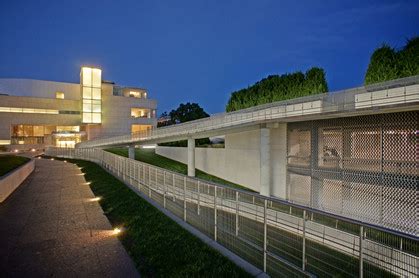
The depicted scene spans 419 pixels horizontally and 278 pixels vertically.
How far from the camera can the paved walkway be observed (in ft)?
16.0

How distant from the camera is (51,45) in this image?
592ft

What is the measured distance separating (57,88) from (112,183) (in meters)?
46.6

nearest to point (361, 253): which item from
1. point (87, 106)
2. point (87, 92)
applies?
point (87, 106)

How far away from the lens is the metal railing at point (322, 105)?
12.1 m

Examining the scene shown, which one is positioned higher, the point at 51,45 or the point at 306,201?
the point at 51,45

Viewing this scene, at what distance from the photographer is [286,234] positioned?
15.6 feet

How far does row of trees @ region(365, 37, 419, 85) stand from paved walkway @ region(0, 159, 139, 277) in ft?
57.0

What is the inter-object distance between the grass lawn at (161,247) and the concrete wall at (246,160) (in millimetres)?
12081

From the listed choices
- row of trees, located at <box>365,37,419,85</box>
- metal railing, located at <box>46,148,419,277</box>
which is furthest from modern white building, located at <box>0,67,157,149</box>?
metal railing, located at <box>46,148,419,277</box>

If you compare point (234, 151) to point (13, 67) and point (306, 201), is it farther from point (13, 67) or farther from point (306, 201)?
point (13, 67)

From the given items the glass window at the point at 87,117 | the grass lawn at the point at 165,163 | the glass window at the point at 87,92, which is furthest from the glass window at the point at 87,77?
the grass lawn at the point at 165,163

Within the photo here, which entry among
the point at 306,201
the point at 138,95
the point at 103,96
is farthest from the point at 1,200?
the point at 138,95

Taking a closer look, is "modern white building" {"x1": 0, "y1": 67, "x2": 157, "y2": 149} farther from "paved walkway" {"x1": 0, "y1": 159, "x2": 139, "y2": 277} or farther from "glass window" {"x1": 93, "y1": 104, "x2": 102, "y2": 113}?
"paved walkway" {"x1": 0, "y1": 159, "x2": 139, "y2": 277}

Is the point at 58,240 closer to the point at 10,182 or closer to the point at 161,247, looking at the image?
the point at 161,247
